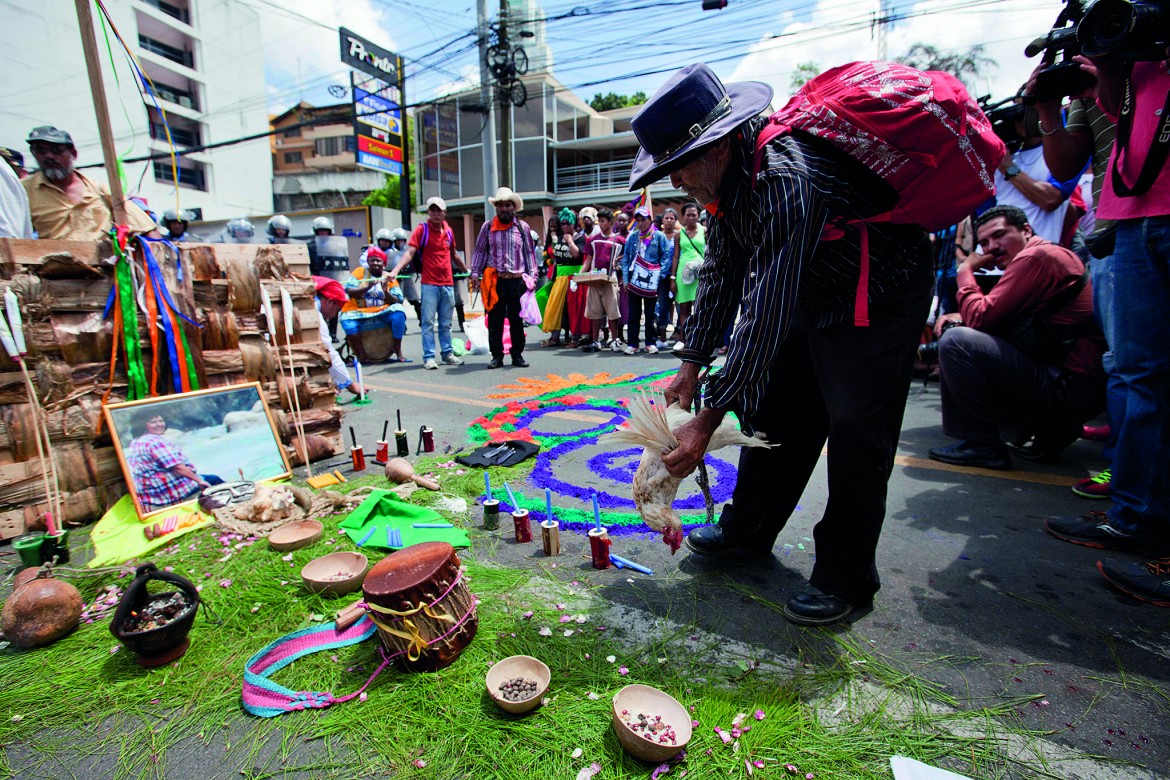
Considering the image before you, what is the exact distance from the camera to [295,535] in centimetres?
277

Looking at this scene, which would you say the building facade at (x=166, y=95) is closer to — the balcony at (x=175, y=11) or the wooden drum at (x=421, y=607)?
the balcony at (x=175, y=11)

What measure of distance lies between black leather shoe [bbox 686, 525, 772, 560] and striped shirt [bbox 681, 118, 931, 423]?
0.78 meters

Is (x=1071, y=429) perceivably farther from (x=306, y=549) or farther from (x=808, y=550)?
(x=306, y=549)

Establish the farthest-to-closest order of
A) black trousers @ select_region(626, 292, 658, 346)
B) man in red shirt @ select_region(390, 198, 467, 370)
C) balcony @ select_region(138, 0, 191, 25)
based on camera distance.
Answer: balcony @ select_region(138, 0, 191, 25)
black trousers @ select_region(626, 292, 658, 346)
man in red shirt @ select_region(390, 198, 467, 370)

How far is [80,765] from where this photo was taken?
1.62 metres

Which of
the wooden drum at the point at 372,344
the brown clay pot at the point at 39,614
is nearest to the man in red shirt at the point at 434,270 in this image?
the wooden drum at the point at 372,344

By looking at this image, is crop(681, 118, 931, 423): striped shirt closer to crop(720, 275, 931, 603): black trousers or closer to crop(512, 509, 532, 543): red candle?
crop(720, 275, 931, 603): black trousers

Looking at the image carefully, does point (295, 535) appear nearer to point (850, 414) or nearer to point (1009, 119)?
point (850, 414)

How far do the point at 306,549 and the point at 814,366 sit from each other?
251 cm

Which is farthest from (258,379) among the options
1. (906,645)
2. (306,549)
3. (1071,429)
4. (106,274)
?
(1071,429)

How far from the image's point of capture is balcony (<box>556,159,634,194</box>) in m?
28.0

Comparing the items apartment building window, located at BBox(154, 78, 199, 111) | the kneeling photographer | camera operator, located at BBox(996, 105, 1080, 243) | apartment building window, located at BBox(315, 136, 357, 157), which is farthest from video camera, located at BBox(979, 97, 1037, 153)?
apartment building window, located at BBox(315, 136, 357, 157)

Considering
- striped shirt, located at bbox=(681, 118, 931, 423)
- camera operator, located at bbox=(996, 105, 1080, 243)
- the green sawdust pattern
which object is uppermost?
camera operator, located at bbox=(996, 105, 1080, 243)

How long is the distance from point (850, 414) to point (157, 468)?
364 cm
